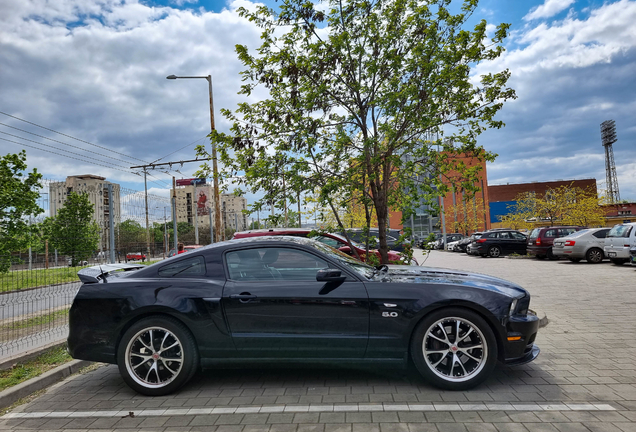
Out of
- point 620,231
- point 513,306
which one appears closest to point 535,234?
point 620,231

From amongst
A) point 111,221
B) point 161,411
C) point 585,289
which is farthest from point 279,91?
point 585,289

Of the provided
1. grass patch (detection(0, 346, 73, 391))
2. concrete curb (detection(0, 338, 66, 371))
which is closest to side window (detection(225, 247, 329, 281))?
grass patch (detection(0, 346, 73, 391))

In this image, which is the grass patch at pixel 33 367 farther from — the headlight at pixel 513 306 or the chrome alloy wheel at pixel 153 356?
the headlight at pixel 513 306

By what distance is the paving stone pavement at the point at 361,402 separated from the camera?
3225mm

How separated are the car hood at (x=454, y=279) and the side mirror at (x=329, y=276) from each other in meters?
0.45

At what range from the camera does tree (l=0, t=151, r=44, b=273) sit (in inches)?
429

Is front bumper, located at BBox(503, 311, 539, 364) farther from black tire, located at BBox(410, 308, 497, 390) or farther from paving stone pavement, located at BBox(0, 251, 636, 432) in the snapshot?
paving stone pavement, located at BBox(0, 251, 636, 432)

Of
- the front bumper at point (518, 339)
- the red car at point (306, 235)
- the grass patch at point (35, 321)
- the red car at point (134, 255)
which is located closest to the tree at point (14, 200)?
the grass patch at point (35, 321)

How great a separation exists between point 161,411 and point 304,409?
4.11ft

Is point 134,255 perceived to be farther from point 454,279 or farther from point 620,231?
point 454,279

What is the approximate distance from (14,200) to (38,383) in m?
8.65

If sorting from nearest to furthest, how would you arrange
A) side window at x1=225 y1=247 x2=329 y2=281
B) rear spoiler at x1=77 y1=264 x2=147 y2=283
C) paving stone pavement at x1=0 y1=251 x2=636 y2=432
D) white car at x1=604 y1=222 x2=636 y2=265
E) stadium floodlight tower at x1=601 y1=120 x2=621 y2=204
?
paving stone pavement at x1=0 y1=251 x2=636 y2=432, side window at x1=225 y1=247 x2=329 y2=281, rear spoiler at x1=77 y1=264 x2=147 y2=283, white car at x1=604 y1=222 x2=636 y2=265, stadium floodlight tower at x1=601 y1=120 x2=621 y2=204

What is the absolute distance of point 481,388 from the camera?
3895 millimetres

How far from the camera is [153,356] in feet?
13.4
